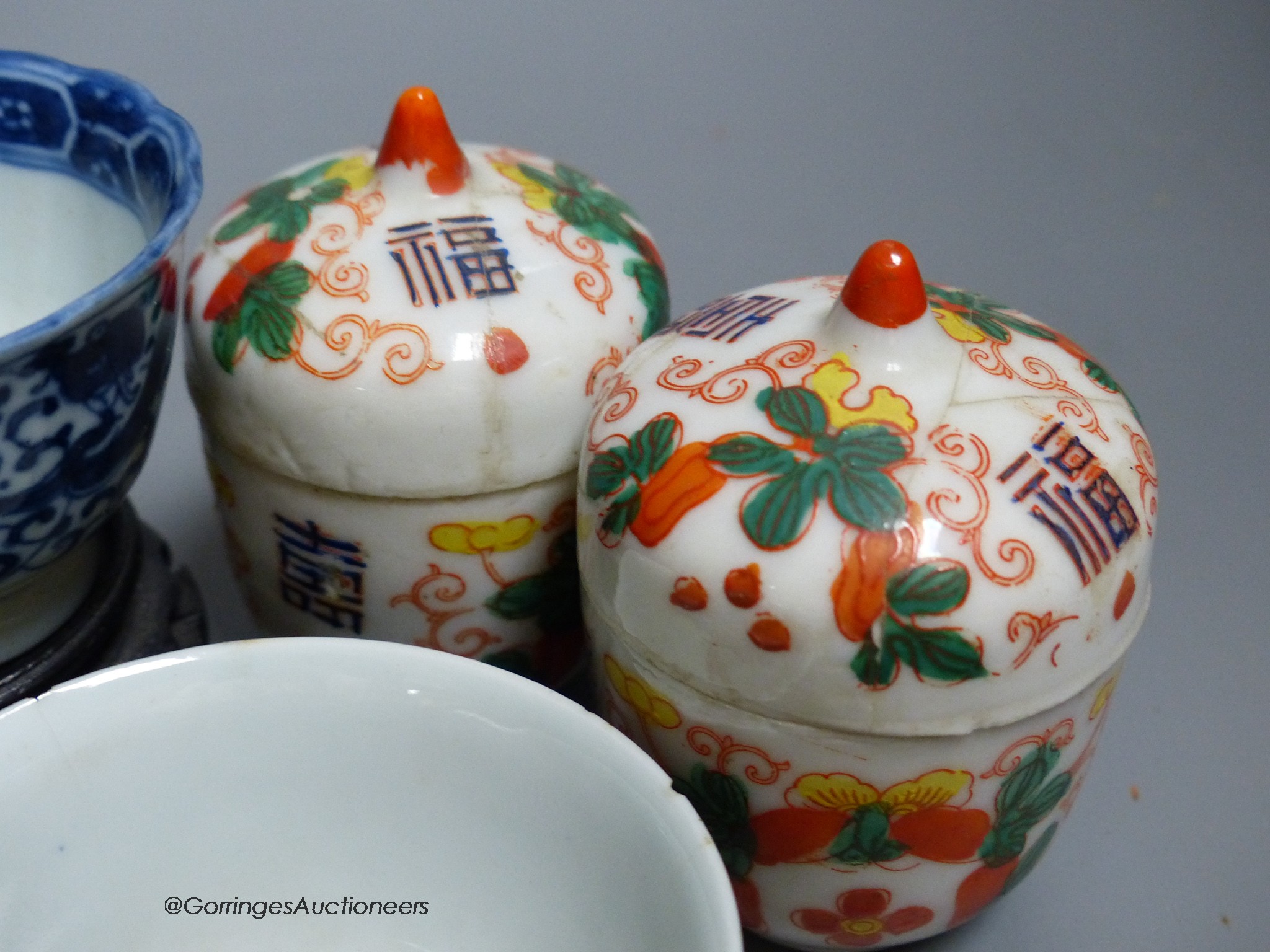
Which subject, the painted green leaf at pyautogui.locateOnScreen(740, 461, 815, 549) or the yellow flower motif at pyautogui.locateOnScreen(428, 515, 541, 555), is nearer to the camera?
the painted green leaf at pyautogui.locateOnScreen(740, 461, 815, 549)

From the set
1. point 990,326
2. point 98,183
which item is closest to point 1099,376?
point 990,326

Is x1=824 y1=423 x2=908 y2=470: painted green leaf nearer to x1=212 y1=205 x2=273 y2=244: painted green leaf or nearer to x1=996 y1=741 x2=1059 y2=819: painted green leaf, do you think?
x1=996 y1=741 x2=1059 y2=819: painted green leaf

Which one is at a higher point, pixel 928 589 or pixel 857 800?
pixel 928 589

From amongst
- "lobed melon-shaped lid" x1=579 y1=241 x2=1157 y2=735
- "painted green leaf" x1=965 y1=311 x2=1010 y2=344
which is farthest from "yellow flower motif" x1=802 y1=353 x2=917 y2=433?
"painted green leaf" x1=965 y1=311 x2=1010 y2=344

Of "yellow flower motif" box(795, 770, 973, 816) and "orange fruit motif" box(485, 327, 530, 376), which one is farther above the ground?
"orange fruit motif" box(485, 327, 530, 376)

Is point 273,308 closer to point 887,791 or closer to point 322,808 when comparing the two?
point 322,808

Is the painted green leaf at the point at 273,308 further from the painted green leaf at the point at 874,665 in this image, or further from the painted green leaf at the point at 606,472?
the painted green leaf at the point at 874,665

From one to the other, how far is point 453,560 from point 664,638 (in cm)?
21

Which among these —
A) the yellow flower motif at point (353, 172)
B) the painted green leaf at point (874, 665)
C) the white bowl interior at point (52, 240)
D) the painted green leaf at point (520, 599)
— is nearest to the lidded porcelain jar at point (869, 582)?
the painted green leaf at point (874, 665)

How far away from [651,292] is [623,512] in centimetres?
23

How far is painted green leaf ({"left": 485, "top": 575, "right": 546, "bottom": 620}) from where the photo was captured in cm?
94

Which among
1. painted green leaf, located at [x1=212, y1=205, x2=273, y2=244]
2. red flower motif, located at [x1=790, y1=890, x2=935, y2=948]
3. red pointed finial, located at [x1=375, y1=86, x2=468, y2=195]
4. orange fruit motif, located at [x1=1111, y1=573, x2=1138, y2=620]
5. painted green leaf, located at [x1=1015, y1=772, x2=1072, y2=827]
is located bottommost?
red flower motif, located at [x1=790, y1=890, x2=935, y2=948]

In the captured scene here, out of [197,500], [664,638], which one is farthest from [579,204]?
[197,500]

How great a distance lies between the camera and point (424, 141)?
904mm
